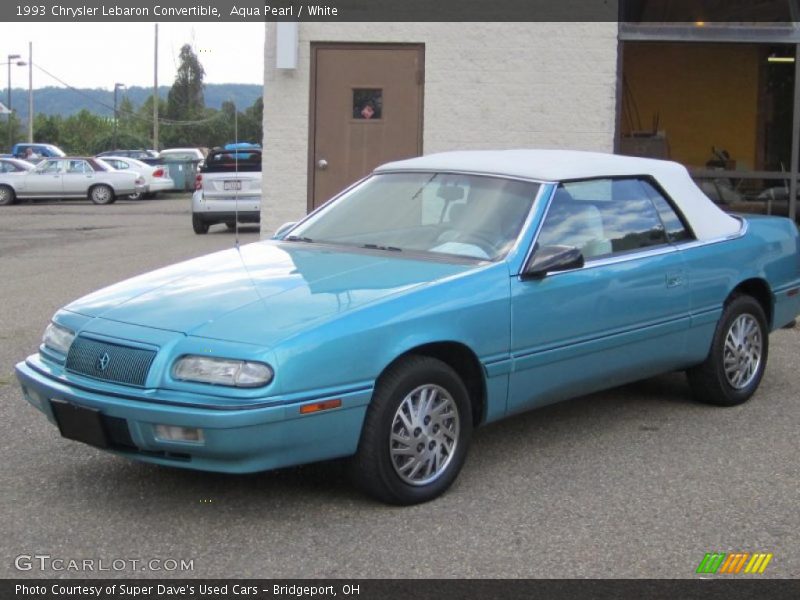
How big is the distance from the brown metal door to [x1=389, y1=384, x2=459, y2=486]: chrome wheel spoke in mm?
7099

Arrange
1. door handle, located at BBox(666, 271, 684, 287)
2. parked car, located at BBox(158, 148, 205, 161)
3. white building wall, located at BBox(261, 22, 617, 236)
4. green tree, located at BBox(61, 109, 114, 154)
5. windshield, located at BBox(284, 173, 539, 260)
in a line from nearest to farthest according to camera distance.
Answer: windshield, located at BBox(284, 173, 539, 260)
door handle, located at BBox(666, 271, 684, 287)
white building wall, located at BBox(261, 22, 617, 236)
parked car, located at BBox(158, 148, 205, 161)
green tree, located at BBox(61, 109, 114, 154)

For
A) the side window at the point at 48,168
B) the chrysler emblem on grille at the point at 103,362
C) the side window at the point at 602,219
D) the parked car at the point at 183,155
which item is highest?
the parked car at the point at 183,155

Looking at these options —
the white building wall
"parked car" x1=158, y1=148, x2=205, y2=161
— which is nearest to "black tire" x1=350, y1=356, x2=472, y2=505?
the white building wall

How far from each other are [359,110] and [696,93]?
19.9 ft

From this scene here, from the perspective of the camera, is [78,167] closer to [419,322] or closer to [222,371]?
[419,322]

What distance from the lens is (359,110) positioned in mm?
11914

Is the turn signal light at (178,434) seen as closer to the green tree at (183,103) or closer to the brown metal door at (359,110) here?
the brown metal door at (359,110)

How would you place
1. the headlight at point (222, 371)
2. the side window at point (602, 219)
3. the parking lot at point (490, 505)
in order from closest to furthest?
the parking lot at point (490, 505) < the headlight at point (222, 371) < the side window at point (602, 219)

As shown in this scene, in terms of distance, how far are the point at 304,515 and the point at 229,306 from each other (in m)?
0.92

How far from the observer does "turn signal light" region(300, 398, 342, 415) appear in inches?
177

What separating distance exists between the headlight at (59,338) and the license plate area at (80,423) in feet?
0.91

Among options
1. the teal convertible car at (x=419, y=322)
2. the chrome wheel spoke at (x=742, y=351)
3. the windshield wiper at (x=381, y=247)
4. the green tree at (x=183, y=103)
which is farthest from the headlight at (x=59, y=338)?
the green tree at (x=183, y=103)

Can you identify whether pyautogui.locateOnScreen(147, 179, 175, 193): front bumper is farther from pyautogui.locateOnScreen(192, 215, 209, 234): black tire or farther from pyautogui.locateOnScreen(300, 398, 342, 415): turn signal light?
pyautogui.locateOnScreen(300, 398, 342, 415): turn signal light

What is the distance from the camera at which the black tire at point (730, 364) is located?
664 centimetres
